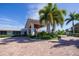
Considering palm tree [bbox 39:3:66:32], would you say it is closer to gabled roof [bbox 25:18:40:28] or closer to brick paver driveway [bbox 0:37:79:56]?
gabled roof [bbox 25:18:40:28]

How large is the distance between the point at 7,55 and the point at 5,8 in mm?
1758

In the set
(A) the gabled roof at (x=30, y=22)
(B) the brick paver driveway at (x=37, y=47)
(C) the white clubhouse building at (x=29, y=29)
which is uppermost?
(A) the gabled roof at (x=30, y=22)

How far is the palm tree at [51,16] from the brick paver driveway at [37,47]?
2.36ft

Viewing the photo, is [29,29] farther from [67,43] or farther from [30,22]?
[67,43]

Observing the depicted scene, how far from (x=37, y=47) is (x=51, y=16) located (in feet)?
4.77

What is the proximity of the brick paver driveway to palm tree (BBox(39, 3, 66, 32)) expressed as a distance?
72 cm

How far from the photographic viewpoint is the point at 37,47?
791 cm

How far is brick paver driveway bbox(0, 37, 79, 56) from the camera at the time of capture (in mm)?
7676

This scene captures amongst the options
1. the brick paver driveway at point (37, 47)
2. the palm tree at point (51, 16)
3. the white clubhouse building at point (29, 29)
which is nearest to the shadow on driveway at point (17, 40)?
the brick paver driveway at point (37, 47)

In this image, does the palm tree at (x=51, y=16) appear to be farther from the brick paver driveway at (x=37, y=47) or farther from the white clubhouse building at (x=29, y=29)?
the brick paver driveway at (x=37, y=47)

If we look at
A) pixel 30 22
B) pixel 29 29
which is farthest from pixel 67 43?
pixel 30 22

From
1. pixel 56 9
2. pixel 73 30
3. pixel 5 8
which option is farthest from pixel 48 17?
pixel 5 8

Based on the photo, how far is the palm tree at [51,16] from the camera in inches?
320

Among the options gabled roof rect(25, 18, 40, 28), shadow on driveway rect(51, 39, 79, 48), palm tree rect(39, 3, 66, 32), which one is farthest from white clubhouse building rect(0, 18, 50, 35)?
shadow on driveway rect(51, 39, 79, 48)
